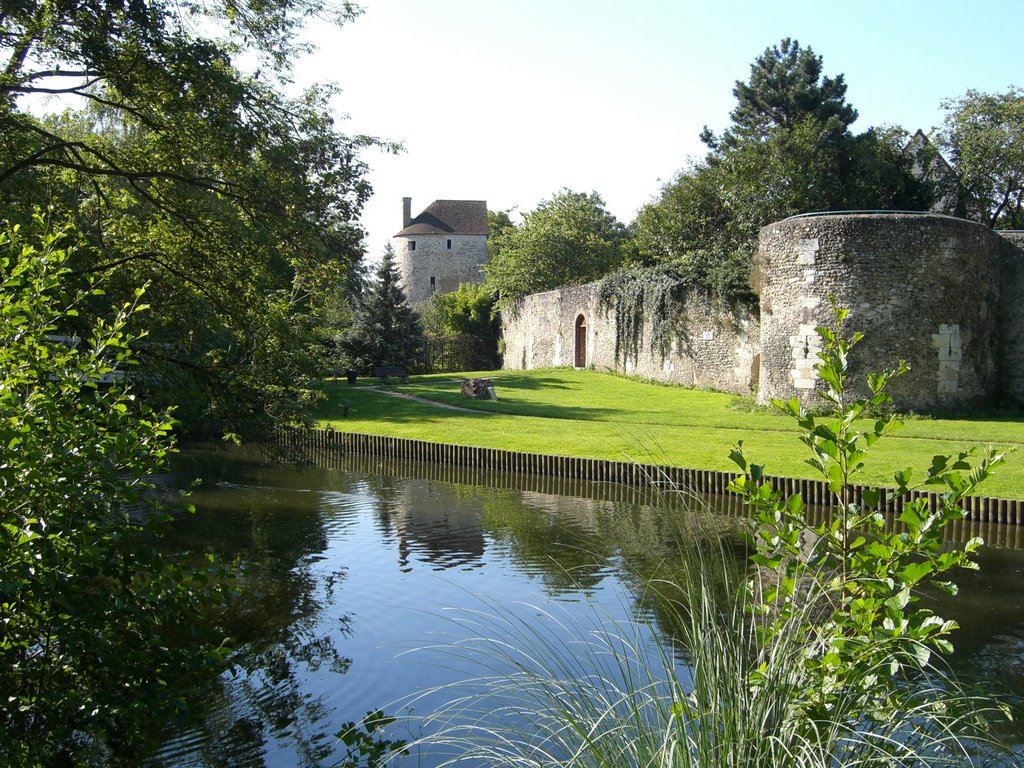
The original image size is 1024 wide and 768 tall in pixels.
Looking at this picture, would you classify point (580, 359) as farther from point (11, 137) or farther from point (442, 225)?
point (442, 225)

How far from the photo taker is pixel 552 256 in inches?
1955

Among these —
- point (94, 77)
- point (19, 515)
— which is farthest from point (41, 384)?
point (94, 77)

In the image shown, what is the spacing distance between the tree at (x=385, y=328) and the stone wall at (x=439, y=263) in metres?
27.7

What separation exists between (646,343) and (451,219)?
40304 millimetres

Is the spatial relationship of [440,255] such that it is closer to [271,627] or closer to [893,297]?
[893,297]

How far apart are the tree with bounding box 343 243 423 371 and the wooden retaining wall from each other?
54.0 feet

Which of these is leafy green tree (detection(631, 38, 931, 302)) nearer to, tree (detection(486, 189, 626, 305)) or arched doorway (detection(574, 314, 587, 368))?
arched doorway (detection(574, 314, 587, 368))

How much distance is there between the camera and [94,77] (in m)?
9.37

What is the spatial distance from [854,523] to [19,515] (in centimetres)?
352

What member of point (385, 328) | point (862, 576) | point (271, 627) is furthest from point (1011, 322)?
point (385, 328)

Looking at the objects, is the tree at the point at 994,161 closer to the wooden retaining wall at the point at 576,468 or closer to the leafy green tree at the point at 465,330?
the leafy green tree at the point at 465,330

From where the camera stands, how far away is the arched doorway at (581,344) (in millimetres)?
35031

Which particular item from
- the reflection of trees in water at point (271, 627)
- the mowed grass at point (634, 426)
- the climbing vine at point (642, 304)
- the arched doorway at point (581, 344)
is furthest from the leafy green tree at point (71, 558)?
the arched doorway at point (581, 344)

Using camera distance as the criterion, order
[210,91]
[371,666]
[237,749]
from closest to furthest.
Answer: [237,749] → [371,666] → [210,91]
